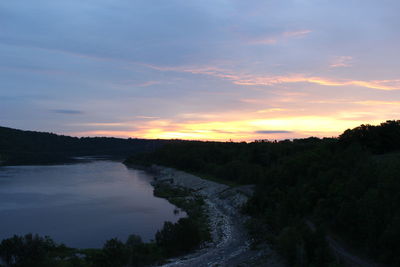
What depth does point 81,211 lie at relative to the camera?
43562 mm

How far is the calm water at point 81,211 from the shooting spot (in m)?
33.3

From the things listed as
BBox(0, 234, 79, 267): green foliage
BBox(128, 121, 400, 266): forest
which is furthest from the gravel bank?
BBox(0, 234, 79, 267): green foliage

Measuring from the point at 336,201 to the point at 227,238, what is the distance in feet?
33.0

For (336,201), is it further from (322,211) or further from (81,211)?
(81,211)

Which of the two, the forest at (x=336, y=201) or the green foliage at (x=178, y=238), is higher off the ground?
the forest at (x=336, y=201)

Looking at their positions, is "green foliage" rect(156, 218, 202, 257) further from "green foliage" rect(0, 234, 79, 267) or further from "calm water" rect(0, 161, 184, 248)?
"green foliage" rect(0, 234, 79, 267)

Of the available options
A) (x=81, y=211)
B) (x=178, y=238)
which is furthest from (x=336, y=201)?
(x=81, y=211)

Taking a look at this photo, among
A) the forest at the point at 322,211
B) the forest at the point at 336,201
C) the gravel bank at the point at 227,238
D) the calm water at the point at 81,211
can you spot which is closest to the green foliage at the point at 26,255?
the forest at the point at 322,211

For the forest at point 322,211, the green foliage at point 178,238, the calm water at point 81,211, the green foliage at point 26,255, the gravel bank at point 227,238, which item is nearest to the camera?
the forest at point 322,211

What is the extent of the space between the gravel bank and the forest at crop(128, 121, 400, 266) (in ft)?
4.11

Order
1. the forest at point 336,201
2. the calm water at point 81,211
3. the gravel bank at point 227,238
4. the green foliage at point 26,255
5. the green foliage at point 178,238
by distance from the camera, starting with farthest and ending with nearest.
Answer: the calm water at point 81,211
the green foliage at point 178,238
the gravel bank at point 227,238
the green foliage at point 26,255
the forest at point 336,201

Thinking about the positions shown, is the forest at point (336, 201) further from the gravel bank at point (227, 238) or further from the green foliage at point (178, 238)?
the green foliage at point (178, 238)

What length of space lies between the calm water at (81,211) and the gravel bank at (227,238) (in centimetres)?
587

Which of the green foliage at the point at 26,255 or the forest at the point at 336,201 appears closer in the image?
the forest at the point at 336,201
